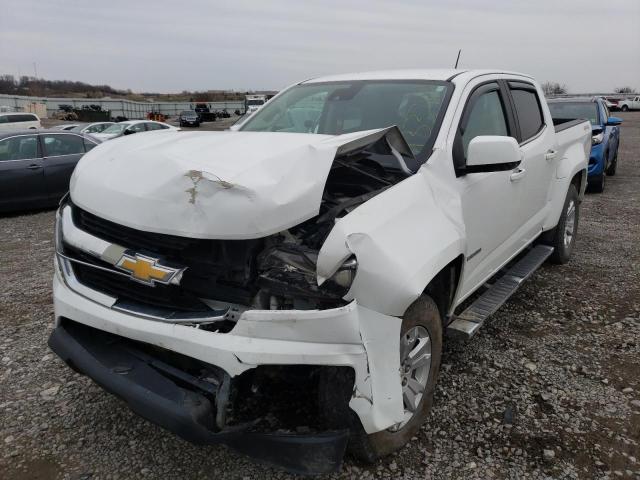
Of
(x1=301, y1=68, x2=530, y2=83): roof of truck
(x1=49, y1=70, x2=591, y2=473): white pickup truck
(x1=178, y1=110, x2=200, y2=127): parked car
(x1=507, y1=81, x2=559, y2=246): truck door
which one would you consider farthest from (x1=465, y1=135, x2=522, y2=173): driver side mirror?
(x1=178, y1=110, x2=200, y2=127): parked car

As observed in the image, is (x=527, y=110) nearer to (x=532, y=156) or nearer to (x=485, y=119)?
(x=532, y=156)

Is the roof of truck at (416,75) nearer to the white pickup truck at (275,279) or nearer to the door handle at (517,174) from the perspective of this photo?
the white pickup truck at (275,279)

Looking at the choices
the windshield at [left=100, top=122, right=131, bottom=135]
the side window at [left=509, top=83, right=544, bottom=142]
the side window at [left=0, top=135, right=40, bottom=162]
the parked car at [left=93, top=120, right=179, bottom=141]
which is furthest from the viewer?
the windshield at [left=100, top=122, right=131, bottom=135]

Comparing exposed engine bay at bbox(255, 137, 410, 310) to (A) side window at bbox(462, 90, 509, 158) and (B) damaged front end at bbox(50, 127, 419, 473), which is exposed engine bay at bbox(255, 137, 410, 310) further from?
(A) side window at bbox(462, 90, 509, 158)

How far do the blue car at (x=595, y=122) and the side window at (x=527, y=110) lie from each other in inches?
202

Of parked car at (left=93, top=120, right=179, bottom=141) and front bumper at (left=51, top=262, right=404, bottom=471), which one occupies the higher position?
front bumper at (left=51, top=262, right=404, bottom=471)

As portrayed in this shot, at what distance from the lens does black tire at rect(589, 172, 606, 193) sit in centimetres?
947

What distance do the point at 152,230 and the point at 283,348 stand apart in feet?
2.44

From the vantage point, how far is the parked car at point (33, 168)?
8.34 meters

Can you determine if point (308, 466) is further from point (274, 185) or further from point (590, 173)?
point (590, 173)

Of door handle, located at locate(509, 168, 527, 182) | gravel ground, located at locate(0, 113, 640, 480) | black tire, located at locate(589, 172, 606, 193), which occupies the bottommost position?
gravel ground, located at locate(0, 113, 640, 480)

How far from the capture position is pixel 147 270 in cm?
214

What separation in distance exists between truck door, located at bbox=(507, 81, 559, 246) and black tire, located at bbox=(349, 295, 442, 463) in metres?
1.68

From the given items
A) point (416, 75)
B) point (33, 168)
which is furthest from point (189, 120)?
point (416, 75)
